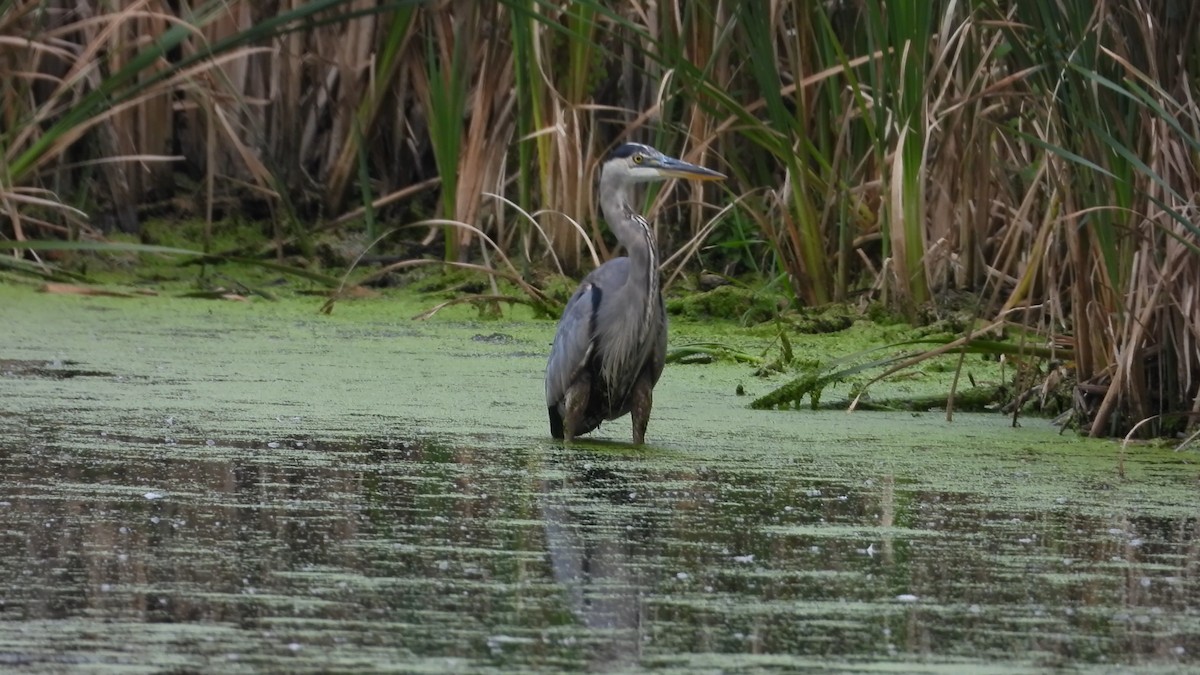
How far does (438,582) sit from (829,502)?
1153mm

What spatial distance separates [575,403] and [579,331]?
21cm

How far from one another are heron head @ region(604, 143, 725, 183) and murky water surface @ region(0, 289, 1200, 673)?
652 millimetres

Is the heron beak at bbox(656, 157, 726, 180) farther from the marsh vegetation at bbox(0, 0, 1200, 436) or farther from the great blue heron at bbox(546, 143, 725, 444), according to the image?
the marsh vegetation at bbox(0, 0, 1200, 436)

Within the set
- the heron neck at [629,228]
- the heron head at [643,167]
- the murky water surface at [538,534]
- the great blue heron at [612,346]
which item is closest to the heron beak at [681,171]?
the heron head at [643,167]

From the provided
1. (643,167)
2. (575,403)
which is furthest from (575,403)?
(643,167)

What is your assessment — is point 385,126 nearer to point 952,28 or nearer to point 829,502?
point 952,28

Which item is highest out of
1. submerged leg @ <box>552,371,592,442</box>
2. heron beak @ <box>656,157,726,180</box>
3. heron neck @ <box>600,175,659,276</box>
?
heron beak @ <box>656,157,726,180</box>

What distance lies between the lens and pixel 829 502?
378cm

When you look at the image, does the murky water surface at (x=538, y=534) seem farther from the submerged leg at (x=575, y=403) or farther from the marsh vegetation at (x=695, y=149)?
the marsh vegetation at (x=695, y=149)

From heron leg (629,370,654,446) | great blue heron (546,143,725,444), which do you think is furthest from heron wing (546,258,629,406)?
heron leg (629,370,654,446)

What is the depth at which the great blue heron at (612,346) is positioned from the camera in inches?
190

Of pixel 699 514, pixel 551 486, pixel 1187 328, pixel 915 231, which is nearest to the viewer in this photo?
pixel 699 514

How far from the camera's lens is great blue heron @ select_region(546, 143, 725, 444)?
4.82m

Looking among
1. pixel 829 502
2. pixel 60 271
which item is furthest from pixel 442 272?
pixel 829 502
